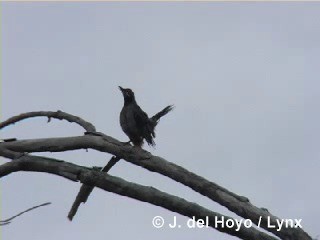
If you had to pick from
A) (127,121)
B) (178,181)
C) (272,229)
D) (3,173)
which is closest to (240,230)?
(272,229)

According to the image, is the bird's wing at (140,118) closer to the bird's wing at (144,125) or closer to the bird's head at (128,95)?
the bird's wing at (144,125)

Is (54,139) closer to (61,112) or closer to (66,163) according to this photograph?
(66,163)

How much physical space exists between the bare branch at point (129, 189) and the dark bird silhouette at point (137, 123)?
3.57m

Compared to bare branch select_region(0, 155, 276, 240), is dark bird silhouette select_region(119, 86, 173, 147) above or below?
above

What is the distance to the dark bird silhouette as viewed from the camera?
10.7 metres

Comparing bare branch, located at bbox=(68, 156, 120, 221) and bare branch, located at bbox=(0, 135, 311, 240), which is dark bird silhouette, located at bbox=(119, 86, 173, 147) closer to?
bare branch, located at bbox=(68, 156, 120, 221)

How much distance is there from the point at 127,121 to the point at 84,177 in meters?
4.43

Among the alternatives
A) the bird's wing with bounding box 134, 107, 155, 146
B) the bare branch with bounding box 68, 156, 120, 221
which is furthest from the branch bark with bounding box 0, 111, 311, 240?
the bird's wing with bounding box 134, 107, 155, 146

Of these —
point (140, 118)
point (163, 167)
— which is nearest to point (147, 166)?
point (163, 167)

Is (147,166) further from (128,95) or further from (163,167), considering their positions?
(128,95)

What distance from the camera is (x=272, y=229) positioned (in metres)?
6.72

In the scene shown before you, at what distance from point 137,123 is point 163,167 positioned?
357cm

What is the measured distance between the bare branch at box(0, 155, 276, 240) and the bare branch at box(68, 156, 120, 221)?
139 cm

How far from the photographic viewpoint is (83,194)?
8359mm
